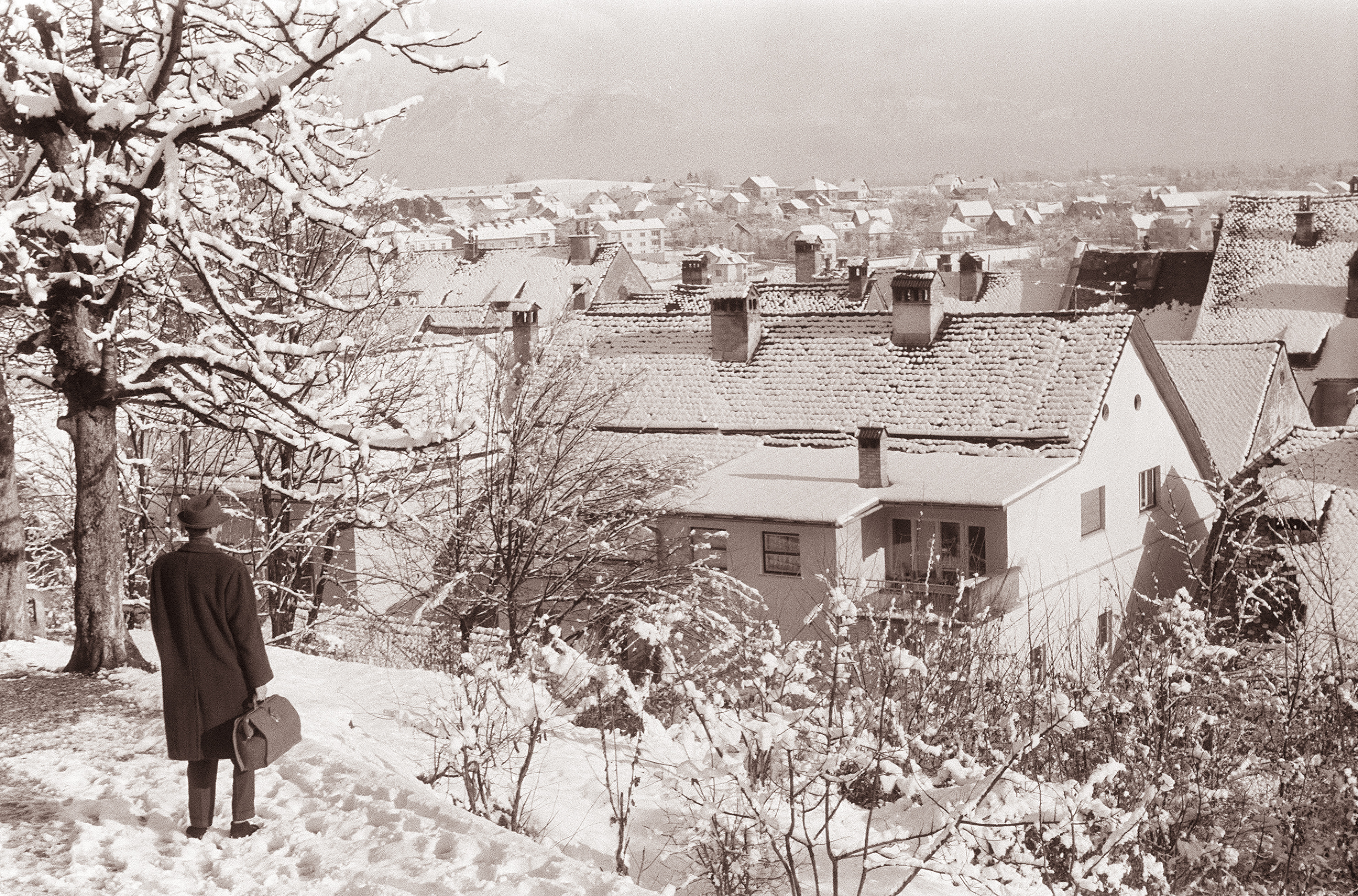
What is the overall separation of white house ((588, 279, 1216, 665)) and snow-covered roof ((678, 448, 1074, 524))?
0.18 ft

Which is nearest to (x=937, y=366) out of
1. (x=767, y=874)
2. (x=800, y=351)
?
(x=800, y=351)

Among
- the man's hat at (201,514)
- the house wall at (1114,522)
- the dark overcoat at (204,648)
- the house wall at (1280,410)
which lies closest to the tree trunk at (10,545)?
the man's hat at (201,514)

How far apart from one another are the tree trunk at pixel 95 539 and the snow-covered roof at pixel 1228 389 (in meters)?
27.7

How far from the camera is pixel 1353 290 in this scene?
1809 inches

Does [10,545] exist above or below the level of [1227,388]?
above

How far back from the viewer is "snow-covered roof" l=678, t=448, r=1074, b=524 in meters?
21.8

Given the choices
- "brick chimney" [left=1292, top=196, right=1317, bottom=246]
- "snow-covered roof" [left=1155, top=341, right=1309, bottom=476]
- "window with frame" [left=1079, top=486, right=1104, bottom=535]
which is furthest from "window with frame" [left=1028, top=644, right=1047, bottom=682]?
"brick chimney" [left=1292, top=196, right=1317, bottom=246]

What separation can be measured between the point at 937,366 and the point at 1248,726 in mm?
18315

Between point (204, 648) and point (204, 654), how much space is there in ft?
0.10

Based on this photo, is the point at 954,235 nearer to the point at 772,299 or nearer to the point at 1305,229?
the point at 1305,229

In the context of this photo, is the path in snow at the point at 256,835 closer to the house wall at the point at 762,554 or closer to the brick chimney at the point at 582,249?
the house wall at the point at 762,554

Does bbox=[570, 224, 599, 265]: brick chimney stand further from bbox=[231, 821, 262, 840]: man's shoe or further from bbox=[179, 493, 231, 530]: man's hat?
bbox=[231, 821, 262, 840]: man's shoe

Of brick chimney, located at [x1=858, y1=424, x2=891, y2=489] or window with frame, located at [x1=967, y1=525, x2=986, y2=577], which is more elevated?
brick chimney, located at [x1=858, y1=424, x2=891, y2=489]

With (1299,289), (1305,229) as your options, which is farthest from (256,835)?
(1305,229)
